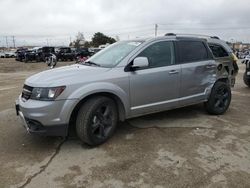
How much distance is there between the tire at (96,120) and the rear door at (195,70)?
5.22 feet

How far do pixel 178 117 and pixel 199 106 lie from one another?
121cm

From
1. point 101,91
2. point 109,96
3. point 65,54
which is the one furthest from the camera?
point 65,54

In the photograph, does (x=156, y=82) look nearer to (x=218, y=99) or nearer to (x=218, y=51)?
(x=218, y=99)

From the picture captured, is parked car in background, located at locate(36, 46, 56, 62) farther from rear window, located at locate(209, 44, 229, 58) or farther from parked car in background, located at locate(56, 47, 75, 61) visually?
rear window, located at locate(209, 44, 229, 58)

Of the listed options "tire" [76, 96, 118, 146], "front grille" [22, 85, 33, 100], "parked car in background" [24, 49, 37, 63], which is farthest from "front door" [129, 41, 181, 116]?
"parked car in background" [24, 49, 37, 63]

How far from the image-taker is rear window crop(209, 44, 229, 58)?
5.99 metres

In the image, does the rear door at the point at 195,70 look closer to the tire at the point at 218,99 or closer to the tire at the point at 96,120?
the tire at the point at 218,99

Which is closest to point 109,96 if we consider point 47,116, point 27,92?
point 47,116

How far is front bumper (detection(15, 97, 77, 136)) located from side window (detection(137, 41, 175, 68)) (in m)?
1.60

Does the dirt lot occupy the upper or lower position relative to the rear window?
lower

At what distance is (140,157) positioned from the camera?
397 cm

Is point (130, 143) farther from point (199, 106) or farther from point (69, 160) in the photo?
point (199, 106)

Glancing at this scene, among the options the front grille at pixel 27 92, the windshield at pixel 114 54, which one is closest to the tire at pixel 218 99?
the windshield at pixel 114 54

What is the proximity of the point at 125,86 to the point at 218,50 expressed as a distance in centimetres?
272
